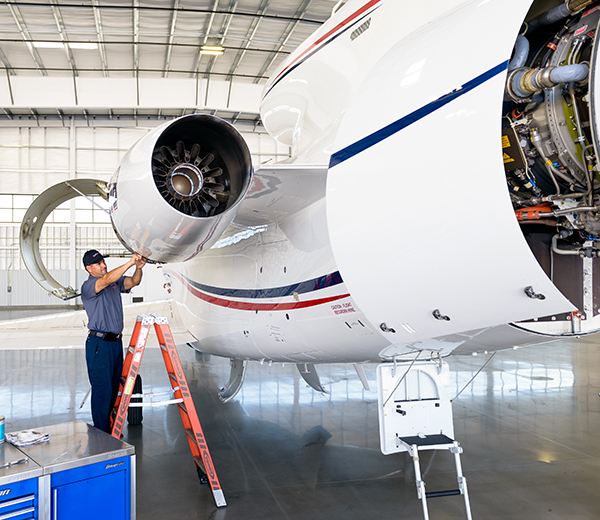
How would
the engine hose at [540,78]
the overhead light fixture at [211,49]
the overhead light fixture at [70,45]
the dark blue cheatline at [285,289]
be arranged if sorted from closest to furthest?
the engine hose at [540,78]
the dark blue cheatline at [285,289]
the overhead light fixture at [211,49]
the overhead light fixture at [70,45]

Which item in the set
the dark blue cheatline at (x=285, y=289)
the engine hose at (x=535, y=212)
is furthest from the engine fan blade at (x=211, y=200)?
the engine hose at (x=535, y=212)

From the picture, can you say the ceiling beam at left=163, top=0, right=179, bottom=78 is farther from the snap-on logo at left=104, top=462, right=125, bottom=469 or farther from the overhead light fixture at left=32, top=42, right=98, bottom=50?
the snap-on logo at left=104, top=462, right=125, bottom=469

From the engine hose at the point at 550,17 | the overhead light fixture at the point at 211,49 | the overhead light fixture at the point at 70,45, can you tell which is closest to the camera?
the engine hose at the point at 550,17

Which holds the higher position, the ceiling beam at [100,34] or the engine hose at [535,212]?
the ceiling beam at [100,34]

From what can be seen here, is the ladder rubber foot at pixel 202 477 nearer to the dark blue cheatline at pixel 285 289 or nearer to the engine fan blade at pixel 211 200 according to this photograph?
the dark blue cheatline at pixel 285 289

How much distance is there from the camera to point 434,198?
244 cm

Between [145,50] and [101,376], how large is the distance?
1767 centimetres

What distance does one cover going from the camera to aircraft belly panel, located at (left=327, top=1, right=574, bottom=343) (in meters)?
2.26

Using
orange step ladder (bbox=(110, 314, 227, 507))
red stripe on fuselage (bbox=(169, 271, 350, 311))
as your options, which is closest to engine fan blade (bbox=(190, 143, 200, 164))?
red stripe on fuselage (bbox=(169, 271, 350, 311))

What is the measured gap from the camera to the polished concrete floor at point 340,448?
4441 millimetres

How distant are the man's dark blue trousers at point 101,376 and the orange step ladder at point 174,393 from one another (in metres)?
0.11

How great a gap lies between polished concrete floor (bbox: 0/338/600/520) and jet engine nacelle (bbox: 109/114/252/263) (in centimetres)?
241

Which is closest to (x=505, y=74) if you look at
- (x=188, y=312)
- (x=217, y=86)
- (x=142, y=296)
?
(x=188, y=312)

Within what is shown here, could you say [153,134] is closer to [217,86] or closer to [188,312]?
[188,312]
